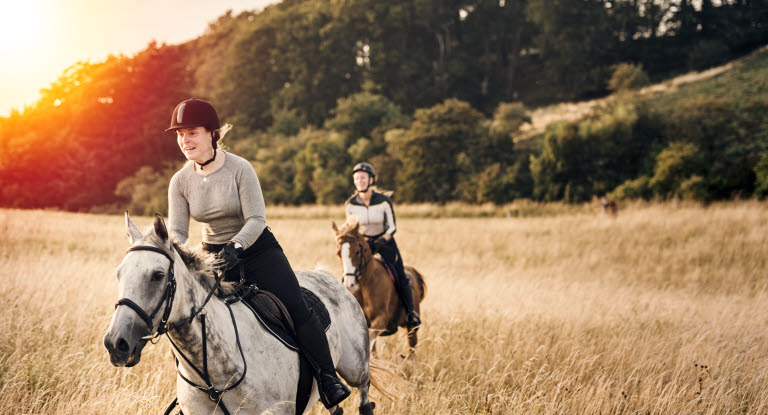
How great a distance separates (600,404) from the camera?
15.4ft

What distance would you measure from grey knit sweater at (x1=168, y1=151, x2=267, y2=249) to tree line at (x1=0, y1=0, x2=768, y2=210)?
31.7 meters

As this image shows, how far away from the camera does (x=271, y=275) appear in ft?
10.7

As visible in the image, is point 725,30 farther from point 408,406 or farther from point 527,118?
point 408,406

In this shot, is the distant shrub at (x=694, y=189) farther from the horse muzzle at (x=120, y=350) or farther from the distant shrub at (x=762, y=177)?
the horse muzzle at (x=120, y=350)

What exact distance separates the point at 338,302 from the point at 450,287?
658 cm

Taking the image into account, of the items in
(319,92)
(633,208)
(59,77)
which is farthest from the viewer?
(319,92)

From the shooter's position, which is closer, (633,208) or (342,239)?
(342,239)

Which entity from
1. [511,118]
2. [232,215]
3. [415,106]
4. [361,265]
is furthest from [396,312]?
[415,106]

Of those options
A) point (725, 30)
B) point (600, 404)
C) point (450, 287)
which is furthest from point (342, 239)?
point (725, 30)

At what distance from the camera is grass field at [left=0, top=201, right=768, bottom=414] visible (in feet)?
15.4

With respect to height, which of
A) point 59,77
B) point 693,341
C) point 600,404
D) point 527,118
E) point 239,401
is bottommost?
point 693,341

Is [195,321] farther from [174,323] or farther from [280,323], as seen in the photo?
[280,323]

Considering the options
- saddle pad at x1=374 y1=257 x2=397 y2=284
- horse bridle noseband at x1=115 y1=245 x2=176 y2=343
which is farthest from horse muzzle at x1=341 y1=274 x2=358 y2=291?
horse bridle noseband at x1=115 y1=245 x2=176 y2=343

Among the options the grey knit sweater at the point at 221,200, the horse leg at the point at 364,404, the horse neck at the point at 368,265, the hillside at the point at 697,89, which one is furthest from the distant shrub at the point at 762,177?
the grey knit sweater at the point at 221,200
